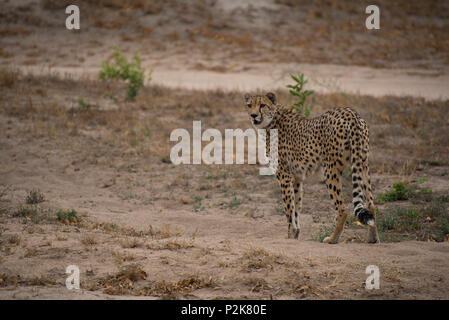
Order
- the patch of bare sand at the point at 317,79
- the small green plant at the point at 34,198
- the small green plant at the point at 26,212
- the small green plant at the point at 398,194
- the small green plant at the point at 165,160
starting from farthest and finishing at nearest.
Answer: the patch of bare sand at the point at 317,79 → the small green plant at the point at 165,160 → the small green plant at the point at 398,194 → the small green plant at the point at 34,198 → the small green plant at the point at 26,212

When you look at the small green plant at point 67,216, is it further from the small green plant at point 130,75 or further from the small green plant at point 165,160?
the small green plant at point 130,75

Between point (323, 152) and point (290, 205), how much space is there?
95cm

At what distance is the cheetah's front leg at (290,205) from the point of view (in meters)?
6.88

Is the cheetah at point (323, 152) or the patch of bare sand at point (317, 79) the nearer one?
the cheetah at point (323, 152)

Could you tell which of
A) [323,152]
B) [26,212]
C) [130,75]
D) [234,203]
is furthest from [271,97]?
[130,75]

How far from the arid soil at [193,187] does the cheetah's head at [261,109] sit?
111 cm

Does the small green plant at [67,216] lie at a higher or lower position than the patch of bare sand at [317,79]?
lower

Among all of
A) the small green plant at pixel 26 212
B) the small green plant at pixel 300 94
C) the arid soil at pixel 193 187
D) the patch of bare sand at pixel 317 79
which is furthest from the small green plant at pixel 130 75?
the small green plant at pixel 26 212

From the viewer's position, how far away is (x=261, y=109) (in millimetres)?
7250

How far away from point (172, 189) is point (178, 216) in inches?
54.3
